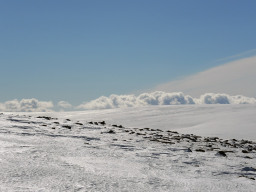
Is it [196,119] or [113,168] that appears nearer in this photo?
[113,168]

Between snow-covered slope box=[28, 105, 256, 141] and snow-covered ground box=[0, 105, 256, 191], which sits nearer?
snow-covered ground box=[0, 105, 256, 191]

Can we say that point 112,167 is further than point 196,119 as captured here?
No

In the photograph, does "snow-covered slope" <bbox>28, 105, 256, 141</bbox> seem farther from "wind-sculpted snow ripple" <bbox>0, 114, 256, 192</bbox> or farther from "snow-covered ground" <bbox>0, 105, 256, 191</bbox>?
"wind-sculpted snow ripple" <bbox>0, 114, 256, 192</bbox>

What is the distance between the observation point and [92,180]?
4633 mm

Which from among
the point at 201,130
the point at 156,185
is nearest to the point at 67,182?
the point at 156,185

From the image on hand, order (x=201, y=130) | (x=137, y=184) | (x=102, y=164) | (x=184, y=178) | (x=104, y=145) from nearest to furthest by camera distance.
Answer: (x=137, y=184), (x=184, y=178), (x=102, y=164), (x=104, y=145), (x=201, y=130)

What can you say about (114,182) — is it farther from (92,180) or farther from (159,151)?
(159,151)

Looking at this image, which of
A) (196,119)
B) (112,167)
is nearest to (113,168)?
(112,167)

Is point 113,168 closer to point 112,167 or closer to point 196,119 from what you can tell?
point 112,167

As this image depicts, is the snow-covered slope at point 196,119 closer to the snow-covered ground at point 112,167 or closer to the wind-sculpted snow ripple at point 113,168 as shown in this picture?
the snow-covered ground at point 112,167

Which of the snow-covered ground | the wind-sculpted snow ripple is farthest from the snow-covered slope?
the wind-sculpted snow ripple

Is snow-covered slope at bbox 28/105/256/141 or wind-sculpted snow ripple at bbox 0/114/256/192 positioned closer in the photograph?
wind-sculpted snow ripple at bbox 0/114/256/192

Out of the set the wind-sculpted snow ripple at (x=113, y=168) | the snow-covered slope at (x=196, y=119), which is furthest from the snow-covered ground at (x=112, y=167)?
the snow-covered slope at (x=196, y=119)

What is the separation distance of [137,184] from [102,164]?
1447mm
